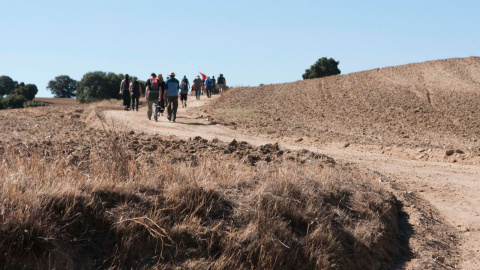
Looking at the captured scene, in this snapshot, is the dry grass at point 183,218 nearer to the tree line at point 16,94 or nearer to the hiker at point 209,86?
the hiker at point 209,86

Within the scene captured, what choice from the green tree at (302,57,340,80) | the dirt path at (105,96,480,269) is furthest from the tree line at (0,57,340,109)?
the dirt path at (105,96,480,269)

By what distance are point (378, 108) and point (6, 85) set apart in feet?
270

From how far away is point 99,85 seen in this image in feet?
240

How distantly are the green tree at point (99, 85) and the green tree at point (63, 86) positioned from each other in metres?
29.5

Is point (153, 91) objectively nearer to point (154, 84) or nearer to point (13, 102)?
point (154, 84)

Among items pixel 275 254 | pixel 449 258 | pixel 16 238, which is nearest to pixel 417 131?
pixel 449 258

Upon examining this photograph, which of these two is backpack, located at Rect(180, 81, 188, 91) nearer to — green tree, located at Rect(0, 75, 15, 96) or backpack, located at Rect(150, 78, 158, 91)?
backpack, located at Rect(150, 78, 158, 91)

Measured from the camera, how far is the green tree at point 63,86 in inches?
4048

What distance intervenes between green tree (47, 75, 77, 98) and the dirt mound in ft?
231

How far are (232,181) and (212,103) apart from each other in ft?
79.3

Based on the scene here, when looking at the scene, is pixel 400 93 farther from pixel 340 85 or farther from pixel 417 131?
pixel 417 131

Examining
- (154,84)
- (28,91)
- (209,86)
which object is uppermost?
(154,84)

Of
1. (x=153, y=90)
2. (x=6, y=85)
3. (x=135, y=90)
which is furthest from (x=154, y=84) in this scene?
(x=6, y=85)

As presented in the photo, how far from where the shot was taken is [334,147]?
16.4 meters
